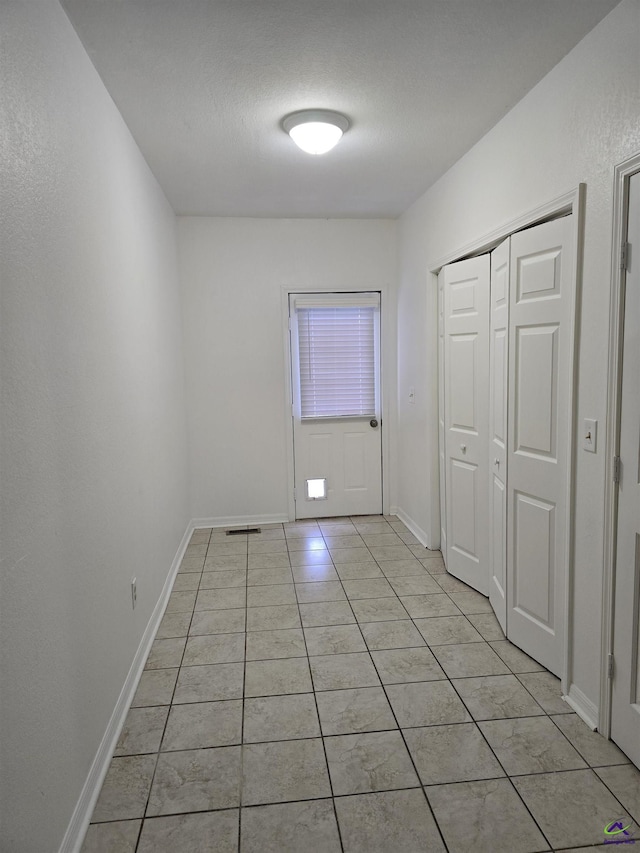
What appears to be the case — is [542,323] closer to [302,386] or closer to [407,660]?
[407,660]

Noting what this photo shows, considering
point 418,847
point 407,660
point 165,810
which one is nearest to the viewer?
point 418,847

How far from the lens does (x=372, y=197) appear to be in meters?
4.13

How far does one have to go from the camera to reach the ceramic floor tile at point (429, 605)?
3.17 meters

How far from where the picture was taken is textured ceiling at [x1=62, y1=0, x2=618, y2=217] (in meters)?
1.92

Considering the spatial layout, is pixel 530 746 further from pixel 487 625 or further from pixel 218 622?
pixel 218 622

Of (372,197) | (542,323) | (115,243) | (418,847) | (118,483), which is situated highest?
(372,197)

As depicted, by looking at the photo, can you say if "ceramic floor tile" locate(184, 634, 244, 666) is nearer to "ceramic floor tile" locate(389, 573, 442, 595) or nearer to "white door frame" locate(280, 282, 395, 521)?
"ceramic floor tile" locate(389, 573, 442, 595)

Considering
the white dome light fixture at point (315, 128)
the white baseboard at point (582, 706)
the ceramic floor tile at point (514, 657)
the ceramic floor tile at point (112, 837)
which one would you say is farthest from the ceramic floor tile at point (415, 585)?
the white dome light fixture at point (315, 128)

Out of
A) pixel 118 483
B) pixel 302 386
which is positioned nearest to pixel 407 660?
pixel 118 483

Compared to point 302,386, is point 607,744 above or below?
below

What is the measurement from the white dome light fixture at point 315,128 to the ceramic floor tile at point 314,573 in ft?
8.49

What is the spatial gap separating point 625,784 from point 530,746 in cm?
31

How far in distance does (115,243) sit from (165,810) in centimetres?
222

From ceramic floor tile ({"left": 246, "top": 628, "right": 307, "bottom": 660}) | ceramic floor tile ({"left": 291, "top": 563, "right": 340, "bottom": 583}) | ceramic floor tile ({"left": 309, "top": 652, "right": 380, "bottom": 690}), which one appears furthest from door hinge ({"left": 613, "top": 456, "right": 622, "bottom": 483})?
ceramic floor tile ({"left": 291, "top": 563, "right": 340, "bottom": 583})
